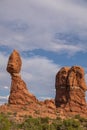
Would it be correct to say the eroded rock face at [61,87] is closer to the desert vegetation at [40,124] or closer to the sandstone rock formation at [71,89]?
the sandstone rock formation at [71,89]

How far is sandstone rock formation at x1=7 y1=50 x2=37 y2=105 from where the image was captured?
7181 centimetres

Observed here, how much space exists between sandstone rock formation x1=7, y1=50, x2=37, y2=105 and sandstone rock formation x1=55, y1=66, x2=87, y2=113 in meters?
5.28

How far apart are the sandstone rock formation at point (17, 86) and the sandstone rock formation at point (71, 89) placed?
208 inches

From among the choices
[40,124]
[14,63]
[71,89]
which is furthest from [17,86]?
[40,124]

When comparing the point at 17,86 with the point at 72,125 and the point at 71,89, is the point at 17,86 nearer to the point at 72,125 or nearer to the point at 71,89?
the point at 71,89

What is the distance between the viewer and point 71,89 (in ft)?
247

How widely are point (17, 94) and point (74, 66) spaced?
10716mm

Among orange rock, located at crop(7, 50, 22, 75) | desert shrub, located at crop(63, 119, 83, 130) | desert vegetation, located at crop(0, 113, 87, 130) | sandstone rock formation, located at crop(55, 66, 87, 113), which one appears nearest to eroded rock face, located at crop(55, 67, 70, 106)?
sandstone rock formation, located at crop(55, 66, 87, 113)

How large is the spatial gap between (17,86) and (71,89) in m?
8.84

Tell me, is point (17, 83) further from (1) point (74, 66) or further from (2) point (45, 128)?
(2) point (45, 128)

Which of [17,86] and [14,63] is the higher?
[14,63]

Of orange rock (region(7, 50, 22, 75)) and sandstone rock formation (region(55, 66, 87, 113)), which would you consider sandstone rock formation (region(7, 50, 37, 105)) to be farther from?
sandstone rock formation (region(55, 66, 87, 113))

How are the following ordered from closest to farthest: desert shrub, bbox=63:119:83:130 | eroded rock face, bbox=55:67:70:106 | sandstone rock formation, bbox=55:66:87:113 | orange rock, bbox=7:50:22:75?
desert shrub, bbox=63:119:83:130
orange rock, bbox=7:50:22:75
sandstone rock formation, bbox=55:66:87:113
eroded rock face, bbox=55:67:70:106

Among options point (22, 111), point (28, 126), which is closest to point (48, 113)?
point (22, 111)
